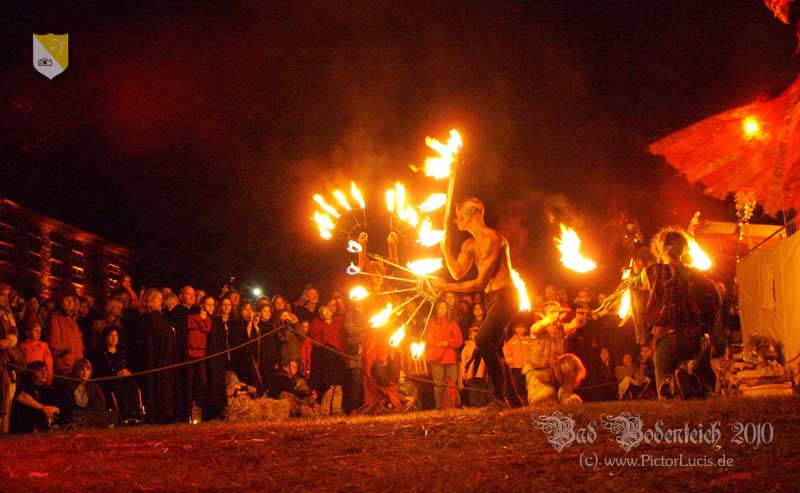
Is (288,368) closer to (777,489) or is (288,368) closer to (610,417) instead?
(610,417)

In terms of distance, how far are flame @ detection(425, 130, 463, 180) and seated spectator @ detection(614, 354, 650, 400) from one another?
6.11 m

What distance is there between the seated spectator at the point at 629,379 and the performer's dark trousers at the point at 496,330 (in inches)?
202

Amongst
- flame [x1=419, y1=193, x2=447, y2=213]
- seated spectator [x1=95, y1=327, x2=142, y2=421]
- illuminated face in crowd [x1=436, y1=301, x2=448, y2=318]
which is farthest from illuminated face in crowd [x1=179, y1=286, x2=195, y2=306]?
flame [x1=419, y1=193, x2=447, y2=213]

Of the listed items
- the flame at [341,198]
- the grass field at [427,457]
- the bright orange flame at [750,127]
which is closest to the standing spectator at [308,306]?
the flame at [341,198]

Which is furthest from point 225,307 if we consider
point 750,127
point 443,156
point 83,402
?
point 750,127

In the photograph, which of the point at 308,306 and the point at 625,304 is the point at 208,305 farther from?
the point at 625,304

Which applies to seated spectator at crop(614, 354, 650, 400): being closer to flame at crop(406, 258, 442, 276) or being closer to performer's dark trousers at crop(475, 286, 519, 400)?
performer's dark trousers at crop(475, 286, 519, 400)

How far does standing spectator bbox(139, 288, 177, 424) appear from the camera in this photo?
1227 centimetres

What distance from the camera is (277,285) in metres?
34.2

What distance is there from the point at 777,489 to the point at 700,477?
547mm

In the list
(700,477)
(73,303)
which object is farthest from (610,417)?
(73,303)

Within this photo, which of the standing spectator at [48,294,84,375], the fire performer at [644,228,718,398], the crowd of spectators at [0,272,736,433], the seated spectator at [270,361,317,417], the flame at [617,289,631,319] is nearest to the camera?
the fire performer at [644,228,718,398]

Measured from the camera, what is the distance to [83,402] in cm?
1165

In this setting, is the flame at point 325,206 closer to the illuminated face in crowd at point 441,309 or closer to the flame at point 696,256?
the illuminated face in crowd at point 441,309
